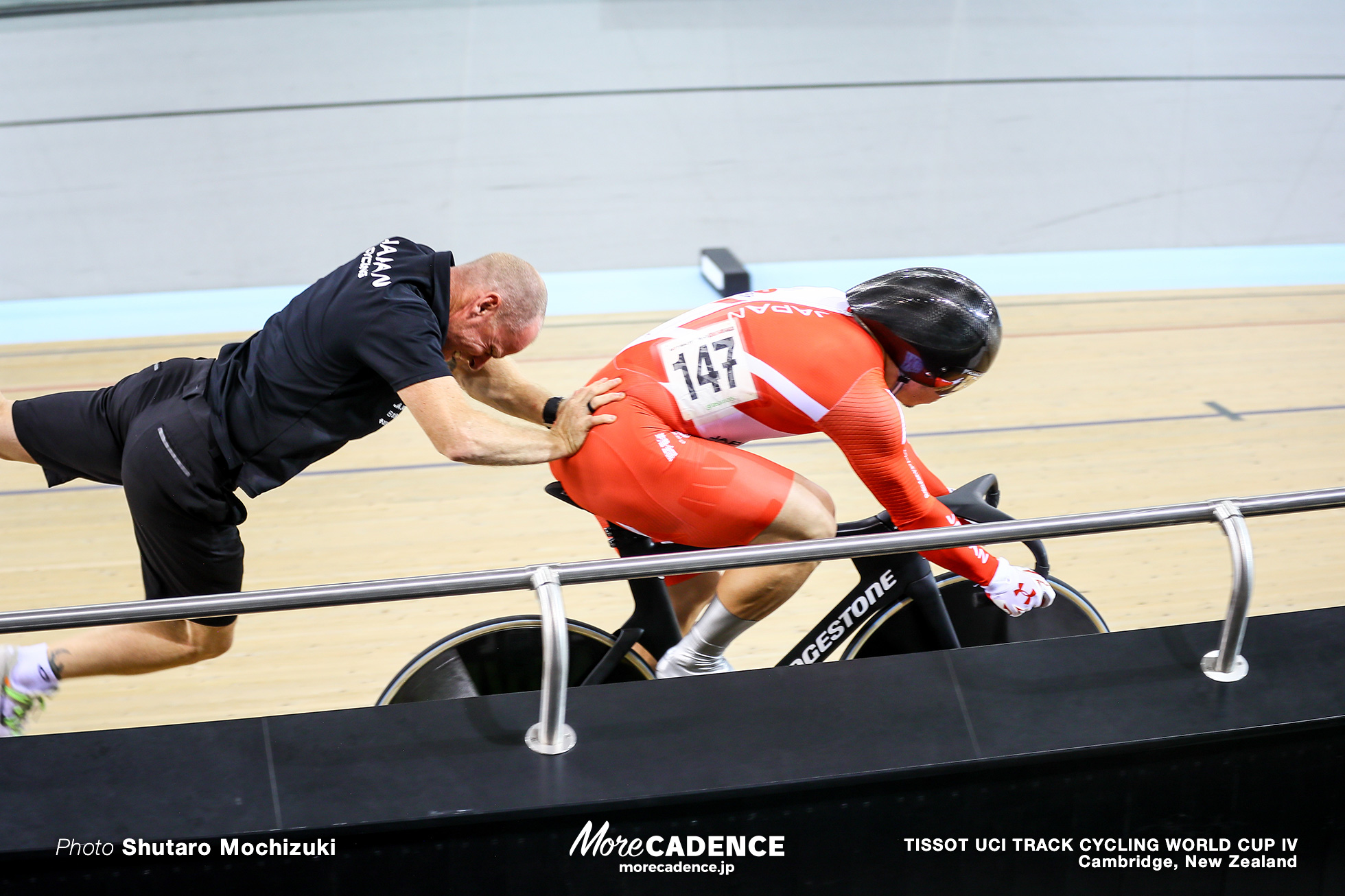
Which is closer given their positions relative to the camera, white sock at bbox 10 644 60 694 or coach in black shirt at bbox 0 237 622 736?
coach in black shirt at bbox 0 237 622 736

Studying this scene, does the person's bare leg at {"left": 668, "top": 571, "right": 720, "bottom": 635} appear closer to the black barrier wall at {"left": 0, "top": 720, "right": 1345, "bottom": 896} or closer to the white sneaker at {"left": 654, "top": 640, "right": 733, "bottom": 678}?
the white sneaker at {"left": 654, "top": 640, "right": 733, "bottom": 678}

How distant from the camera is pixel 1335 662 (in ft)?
5.52

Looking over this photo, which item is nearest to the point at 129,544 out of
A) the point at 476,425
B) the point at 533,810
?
the point at 476,425

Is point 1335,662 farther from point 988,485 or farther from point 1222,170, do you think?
point 1222,170

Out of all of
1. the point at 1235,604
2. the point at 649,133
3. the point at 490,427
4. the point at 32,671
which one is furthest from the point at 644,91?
the point at 1235,604

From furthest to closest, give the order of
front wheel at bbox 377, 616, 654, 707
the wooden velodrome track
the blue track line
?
1. the blue track line
2. the wooden velodrome track
3. front wheel at bbox 377, 616, 654, 707

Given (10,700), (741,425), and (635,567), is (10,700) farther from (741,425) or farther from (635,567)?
(741,425)

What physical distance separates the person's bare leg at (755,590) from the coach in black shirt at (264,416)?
1.31 feet

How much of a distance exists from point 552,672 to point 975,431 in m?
3.41

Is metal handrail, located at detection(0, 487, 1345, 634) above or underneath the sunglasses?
underneath

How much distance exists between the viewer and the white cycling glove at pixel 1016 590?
1.82 metres

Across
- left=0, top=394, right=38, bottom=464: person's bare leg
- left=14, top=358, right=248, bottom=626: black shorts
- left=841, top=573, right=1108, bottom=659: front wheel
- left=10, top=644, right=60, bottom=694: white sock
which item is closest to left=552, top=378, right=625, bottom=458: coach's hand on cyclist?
left=14, top=358, right=248, bottom=626: black shorts

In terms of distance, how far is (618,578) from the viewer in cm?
141

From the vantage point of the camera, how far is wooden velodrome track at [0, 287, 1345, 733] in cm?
291
